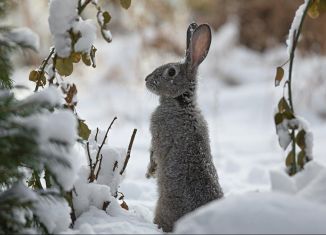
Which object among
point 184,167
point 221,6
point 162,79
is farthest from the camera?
point 221,6

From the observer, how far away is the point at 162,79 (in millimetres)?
3434

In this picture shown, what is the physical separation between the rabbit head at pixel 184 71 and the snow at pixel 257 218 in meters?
1.46

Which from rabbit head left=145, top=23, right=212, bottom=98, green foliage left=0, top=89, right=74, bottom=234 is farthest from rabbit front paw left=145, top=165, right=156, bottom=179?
green foliage left=0, top=89, right=74, bottom=234

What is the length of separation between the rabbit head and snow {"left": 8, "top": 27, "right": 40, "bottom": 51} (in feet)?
4.52

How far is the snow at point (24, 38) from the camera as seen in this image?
2.06 metres

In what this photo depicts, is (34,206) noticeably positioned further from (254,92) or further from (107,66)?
(107,66)

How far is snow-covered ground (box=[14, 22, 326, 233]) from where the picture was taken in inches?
98.6

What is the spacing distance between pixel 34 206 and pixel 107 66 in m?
10.2

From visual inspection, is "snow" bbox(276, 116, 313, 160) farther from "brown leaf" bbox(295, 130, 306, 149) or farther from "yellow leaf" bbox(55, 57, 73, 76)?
"yellow leaf" bbox(55, 57, 73, 76)

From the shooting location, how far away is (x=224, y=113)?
29.7 ft

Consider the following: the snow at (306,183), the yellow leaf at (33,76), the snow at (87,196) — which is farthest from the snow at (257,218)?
the yellow leaf at (33,76)

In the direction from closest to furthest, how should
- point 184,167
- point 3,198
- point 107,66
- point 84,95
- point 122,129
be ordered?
1. point 3,198
2. point 184,167
3. point 122,129
4. point 84,95
5. point 107,66

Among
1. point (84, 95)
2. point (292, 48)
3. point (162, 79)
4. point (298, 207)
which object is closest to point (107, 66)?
point (84, 95)

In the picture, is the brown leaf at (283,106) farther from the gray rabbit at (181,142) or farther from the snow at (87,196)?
the snow at (87,196)
